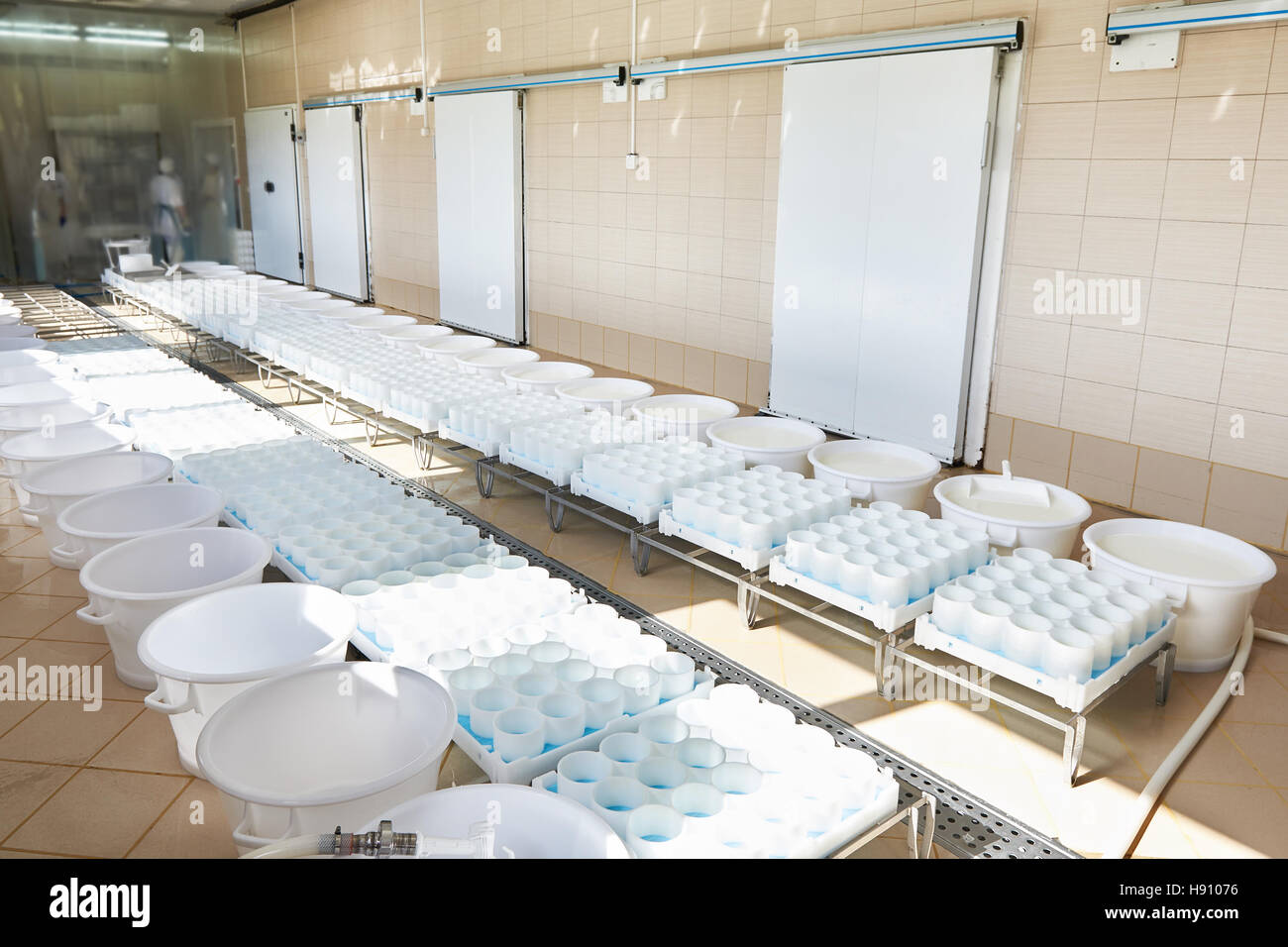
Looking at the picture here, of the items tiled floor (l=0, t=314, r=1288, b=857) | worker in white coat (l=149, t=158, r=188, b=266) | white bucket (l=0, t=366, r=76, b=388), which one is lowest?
tiled floor (l=0, t=314, r=1288, b=857)

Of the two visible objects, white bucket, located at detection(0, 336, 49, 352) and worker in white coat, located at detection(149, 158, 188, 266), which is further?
worker in white coat, located at detection(149, 158, 188, 266)

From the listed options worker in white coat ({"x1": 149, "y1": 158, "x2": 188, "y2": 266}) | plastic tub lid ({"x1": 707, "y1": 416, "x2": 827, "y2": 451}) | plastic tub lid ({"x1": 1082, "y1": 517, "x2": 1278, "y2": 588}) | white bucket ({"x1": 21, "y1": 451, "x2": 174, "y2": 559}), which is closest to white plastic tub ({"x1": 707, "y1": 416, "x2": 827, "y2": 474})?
plastic tub lid ({"x1": 707, "y1": 416, "x2": 827, "y2": 451})

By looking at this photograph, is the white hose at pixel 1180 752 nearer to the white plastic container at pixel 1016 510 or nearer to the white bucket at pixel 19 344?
the white plastic container at pixel 1016 510

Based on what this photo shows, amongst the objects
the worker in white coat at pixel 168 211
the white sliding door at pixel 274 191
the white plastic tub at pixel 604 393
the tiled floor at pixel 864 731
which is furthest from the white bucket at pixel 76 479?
the worker in white coat at pixel 168 211

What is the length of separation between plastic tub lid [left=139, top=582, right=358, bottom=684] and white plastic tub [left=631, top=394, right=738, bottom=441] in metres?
2.35

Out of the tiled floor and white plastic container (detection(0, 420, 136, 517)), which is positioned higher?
white plastic container (detection(0, 420, 136, 517))

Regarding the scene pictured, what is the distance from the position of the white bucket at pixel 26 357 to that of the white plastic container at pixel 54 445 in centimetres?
183

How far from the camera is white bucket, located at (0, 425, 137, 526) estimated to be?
178 inches

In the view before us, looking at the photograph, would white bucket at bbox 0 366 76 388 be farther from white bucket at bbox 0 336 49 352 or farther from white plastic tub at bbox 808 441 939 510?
white plastic tub at bbox 808 441 939 510

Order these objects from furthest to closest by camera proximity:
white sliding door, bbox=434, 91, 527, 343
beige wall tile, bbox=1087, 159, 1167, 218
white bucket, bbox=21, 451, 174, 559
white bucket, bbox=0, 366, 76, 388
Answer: white sliding door, bbox=434, 91, 527, 343 → white bucket, bbox=0, 366, 76, 388 → beige wall tile, bbox=1087, 159, 1167, 218 → white bucket, bbox=21, 451, 174, 559

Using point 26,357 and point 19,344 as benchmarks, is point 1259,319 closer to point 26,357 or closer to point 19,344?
point 26,357

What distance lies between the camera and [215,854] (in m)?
2.50

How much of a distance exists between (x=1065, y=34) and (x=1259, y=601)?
2.92m

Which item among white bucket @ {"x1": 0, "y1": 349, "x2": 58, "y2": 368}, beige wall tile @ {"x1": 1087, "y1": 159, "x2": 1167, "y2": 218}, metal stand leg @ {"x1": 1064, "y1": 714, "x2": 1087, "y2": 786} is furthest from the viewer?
white bucket @ {"x1": 0, "y1": 349, "x2": 58, "y2": 368}
